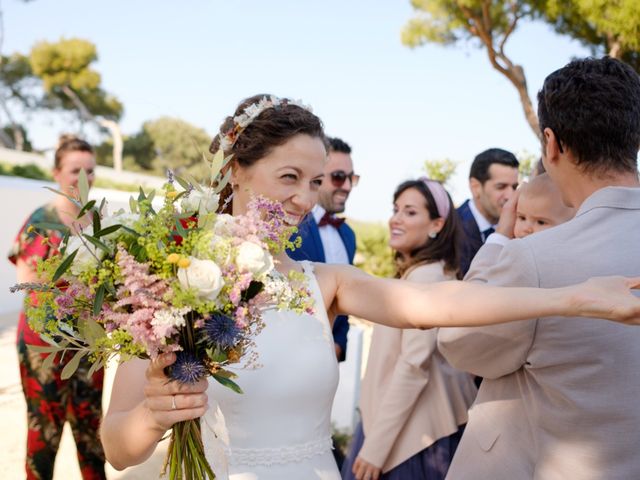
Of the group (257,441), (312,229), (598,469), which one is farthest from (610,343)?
(312,229)

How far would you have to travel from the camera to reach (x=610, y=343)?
199 cm

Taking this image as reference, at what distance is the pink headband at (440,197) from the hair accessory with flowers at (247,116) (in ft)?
5.79

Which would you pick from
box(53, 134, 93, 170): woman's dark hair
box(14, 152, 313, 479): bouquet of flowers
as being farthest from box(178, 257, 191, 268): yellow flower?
box(53, 134, 93, 170): woman's dark hair

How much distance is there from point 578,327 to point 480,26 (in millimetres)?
16437

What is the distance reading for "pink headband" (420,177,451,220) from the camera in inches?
167

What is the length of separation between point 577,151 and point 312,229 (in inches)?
114

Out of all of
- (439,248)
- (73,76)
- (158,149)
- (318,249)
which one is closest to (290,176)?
(439,248)

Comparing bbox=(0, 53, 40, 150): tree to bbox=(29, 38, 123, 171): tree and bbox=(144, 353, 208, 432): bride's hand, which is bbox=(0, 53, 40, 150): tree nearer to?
bbox=(29, 38, 123, 171): tree

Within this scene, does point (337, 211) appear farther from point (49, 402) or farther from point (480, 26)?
point (480, 26)

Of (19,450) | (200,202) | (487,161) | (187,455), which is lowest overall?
(19,450)

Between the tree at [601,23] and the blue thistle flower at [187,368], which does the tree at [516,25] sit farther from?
the blue thistle flower at [187,368]

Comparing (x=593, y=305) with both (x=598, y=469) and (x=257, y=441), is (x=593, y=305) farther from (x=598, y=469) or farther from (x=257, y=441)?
(x=257, y=441)

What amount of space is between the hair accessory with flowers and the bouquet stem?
1.20 metres

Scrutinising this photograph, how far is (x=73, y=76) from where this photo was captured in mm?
45469
